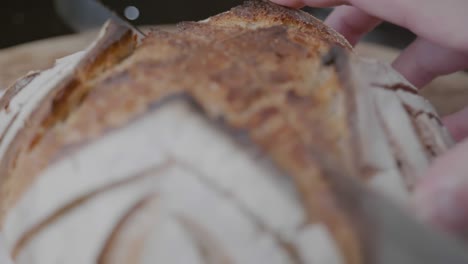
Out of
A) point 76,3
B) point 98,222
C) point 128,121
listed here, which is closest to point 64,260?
point 98,222

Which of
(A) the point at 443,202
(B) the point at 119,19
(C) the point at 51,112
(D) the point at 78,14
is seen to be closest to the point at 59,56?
(D) the point at 78,14

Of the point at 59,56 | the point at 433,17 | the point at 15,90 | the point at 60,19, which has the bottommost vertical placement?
the point at 60,19

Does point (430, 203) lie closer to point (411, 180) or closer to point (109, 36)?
point (411, 180)

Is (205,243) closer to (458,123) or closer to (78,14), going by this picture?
(458,123)

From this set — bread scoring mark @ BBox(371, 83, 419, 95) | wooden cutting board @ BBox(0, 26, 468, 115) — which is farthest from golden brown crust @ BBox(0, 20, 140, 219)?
wooden cutting board @ BBox(0, 26, 468, 115)

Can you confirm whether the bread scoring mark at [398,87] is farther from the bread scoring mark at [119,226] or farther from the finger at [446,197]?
the bread scoring mark at [119,226]

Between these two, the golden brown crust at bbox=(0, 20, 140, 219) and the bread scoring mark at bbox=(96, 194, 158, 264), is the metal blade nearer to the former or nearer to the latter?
the golden brown crust at bbox=(0, 20, 140, 219)

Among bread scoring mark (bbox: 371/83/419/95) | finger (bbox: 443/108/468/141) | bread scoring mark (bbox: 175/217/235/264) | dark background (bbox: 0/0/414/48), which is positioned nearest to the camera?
bread scoring mark (bbox: 175/217/235/264)
